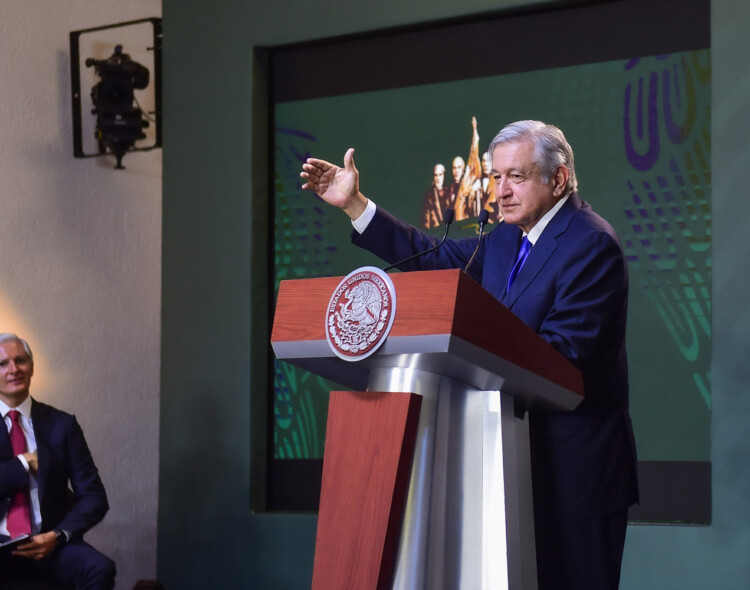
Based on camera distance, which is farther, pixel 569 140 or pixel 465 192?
pixel 465 192

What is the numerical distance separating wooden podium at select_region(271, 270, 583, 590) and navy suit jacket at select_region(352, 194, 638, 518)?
0.57ft

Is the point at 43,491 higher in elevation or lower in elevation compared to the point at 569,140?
lower

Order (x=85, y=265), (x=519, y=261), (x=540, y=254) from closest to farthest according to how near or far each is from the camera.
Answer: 1. (x=540, y=254)
2. (x=519, y=261)
3. (x=85, y=265)

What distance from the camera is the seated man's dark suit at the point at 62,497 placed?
3.75 metres

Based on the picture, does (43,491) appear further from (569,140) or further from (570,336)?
(570,336)

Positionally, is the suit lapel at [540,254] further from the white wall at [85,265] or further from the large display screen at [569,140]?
the white wall at [85,265]

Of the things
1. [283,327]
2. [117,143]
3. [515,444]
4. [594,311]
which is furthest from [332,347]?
[117,143]

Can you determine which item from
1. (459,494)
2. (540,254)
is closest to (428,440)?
(459,494)

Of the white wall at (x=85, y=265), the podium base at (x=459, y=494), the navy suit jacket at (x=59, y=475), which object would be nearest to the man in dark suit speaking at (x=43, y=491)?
the navy suit jacket at (x=59, y=475)

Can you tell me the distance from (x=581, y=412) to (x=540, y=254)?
329 millimetres

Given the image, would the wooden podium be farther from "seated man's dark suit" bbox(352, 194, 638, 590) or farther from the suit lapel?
the suit lapel

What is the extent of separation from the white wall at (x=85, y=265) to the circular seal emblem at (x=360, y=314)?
3573 millimetres

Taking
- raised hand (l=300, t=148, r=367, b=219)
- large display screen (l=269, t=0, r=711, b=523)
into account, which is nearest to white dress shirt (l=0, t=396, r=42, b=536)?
large display screen (l=269, t=0, r=711, b=523)

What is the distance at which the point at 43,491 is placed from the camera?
3889 millimetres
